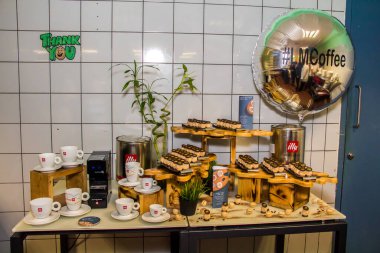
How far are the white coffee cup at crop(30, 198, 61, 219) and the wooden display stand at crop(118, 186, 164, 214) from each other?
0.30 metres

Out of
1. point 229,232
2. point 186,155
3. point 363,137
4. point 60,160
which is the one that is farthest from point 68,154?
point 363,137

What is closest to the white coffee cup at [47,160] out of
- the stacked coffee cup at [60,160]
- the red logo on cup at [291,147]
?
the stacked coffee cup at [60,160]

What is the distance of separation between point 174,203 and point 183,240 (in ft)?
0.75

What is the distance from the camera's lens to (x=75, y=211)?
1363 millimetres

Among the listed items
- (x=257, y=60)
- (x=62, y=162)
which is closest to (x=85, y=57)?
(x=62, y=162)

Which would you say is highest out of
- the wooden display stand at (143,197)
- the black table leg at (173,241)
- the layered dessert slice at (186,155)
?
the layered dessert slice at (186,155)

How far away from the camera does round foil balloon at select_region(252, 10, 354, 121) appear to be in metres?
1.61

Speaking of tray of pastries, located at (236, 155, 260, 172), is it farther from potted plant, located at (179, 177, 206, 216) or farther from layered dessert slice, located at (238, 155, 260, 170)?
potted plant, located at (179, 177, 206, 216)

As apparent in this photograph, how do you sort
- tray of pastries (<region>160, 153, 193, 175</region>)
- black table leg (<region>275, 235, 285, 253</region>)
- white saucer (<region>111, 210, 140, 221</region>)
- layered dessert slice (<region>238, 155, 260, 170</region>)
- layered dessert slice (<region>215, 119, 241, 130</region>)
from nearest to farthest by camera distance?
1. white saucer (<region>111, 210, 140, 221</region>)
2. tray of pastries (<region>160, 153, 193, 175</region>)
3. layered dessert slice (<region>238, 155, 260, 170</region>)
4. layered dessert slice (<region>215, 119, 241, 130</region>)
5. black table leg (<region>275, 235, 285, 253</region>)

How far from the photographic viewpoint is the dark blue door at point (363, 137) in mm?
1957

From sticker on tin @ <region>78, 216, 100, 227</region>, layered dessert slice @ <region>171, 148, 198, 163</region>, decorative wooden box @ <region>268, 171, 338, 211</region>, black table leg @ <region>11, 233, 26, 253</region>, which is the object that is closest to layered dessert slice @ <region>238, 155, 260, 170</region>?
decorative wooden box @ <region>268, 171, 338, 211</region>

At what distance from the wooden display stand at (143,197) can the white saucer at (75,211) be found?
6.5 inches

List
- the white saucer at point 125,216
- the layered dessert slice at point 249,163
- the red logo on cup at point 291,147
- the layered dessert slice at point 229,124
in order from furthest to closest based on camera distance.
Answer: the red logo on cup at point 291,147, the layered dessert slice at point 229,124, the layered dessert slice at point 249,163, the white saucer at point 125,216

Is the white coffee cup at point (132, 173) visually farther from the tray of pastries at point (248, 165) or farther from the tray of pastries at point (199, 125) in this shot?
the tray of pastries at point (248, 165)
